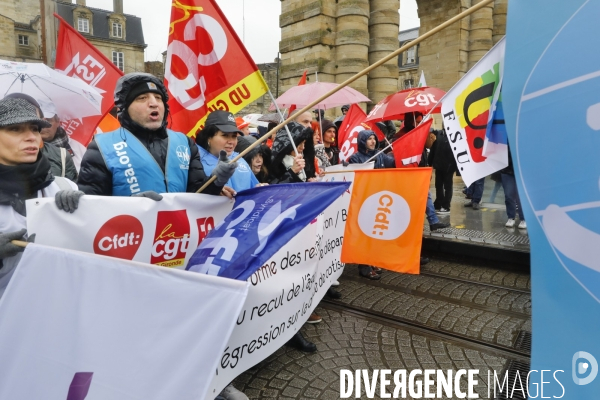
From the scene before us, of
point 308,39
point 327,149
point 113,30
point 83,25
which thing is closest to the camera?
point 327,149

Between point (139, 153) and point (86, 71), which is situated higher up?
point (86, 71)

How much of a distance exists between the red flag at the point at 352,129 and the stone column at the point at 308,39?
452cm

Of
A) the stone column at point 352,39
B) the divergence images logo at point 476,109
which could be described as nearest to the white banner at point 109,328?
the divergence images logo at point 476,109

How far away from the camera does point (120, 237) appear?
2275mm

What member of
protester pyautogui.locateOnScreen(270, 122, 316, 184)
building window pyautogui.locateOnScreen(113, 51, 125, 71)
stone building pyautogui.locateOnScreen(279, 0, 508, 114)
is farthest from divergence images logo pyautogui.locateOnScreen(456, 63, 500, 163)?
building window pyautogui.locateOnScreen(113, 51, 125, 71)

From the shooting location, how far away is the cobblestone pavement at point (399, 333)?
3.04m

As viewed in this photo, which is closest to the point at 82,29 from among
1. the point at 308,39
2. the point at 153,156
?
the point at 308,39

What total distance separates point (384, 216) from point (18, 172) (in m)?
3.22

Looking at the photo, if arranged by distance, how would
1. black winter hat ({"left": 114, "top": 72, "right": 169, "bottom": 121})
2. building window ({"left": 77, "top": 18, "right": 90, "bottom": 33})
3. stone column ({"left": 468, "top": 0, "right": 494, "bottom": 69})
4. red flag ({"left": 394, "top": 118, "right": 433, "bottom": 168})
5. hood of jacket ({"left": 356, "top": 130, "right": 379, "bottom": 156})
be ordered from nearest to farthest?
black winter hat ({"left": 114, "top": 72, "right": 169, "bottom": 121}) → red flag ({"left": 394, "top": 118, "right": 433, "bottom": 168}) → hood of jacket ({"left": 356, "top": 130, "right": 379, "bottom": 156}) → stone column ({"left": 468, "top": 0, "right": 494, "bottom": 69}) → building window ({"left": 77, "top": 18, "right": 90, "bottom": 33})

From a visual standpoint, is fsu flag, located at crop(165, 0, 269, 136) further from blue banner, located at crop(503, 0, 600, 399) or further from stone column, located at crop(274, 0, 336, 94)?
stone column, located at crop(274, 0, 336, 94)

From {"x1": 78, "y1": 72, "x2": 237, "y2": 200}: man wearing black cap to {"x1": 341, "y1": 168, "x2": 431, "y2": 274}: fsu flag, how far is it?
211 cm

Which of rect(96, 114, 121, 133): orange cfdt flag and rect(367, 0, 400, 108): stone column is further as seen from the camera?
rect(367, 0, 400, 108): stone column

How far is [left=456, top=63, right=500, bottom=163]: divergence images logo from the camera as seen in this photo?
2.77 metres

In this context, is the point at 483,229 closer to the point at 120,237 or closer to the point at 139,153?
the point at 139,153
